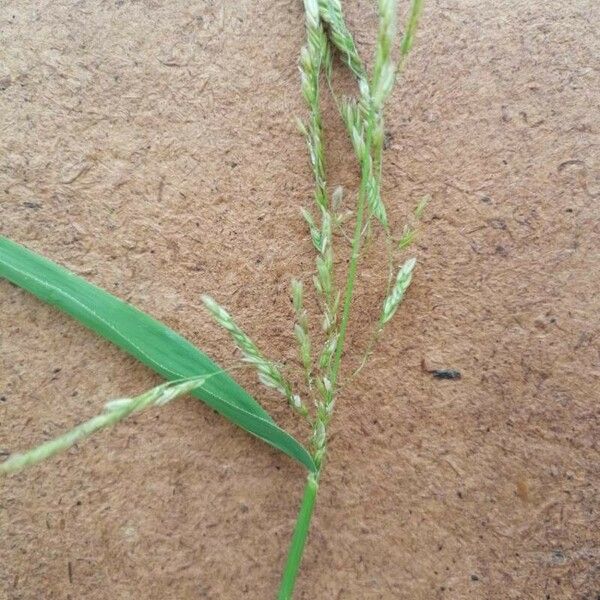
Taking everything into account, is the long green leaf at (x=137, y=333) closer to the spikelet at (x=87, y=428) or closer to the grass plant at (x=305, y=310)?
the grass plant at (x=305, y=310)

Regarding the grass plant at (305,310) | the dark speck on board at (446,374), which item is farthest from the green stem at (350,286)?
the dark speck on board at (446,374)

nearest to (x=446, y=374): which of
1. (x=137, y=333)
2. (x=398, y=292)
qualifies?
(x=398, y=292)

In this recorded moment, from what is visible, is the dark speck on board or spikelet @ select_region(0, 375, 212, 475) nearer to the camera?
spikelet @ select_region(0, 375, 212, 475)

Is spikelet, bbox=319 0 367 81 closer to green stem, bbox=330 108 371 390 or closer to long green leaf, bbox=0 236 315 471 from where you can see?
green stem, bbox=330 108 371 390

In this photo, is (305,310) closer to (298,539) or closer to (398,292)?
(398,292)

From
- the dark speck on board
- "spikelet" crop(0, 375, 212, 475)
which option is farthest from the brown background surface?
"spikelet" crop(0, 375, 212, 475)

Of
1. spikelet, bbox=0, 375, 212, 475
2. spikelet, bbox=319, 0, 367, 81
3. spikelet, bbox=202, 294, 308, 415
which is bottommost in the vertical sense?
spikelet, bbox=202, 294, 308, 415
